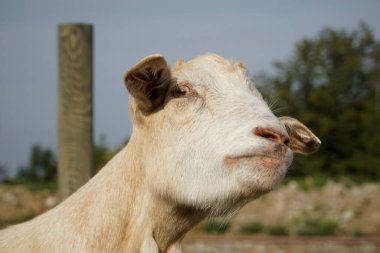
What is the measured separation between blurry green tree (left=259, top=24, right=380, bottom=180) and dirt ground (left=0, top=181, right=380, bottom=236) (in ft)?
53.5

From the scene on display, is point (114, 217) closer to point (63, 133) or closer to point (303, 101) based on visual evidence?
point (63, 133)

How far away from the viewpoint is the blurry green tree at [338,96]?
35.1 metres

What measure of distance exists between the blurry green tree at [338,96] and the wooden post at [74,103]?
2892 centimetres

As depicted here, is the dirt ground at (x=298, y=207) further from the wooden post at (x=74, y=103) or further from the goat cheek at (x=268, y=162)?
the goat cheek at (x=268, y=162)

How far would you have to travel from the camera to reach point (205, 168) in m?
3.62

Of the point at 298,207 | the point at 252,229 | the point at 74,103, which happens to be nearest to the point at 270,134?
the point at 74,103

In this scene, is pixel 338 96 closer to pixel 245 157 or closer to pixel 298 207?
pixel 298 207

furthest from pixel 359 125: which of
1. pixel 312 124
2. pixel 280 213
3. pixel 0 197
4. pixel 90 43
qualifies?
pixel 90 43

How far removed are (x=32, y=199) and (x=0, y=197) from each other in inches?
33.0

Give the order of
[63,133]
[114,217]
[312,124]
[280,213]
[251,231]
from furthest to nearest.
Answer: [312,124]
[280,213]
[251,231]
[63,133]
[114,217]

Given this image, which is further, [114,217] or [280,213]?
[280,213]

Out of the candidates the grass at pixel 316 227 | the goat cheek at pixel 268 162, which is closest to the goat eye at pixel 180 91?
the goat cheek at pixel 268 162

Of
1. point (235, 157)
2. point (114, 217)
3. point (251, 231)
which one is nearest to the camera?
point (235, 157)

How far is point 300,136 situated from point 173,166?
1.03 m
